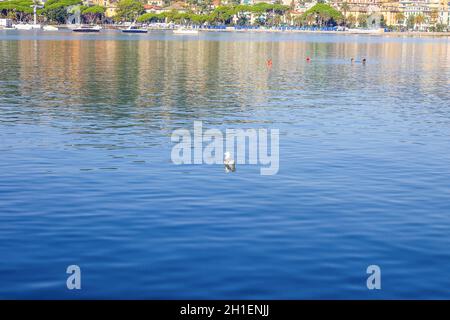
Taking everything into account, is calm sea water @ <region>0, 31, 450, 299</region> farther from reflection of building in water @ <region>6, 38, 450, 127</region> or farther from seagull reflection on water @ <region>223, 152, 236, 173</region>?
reflection of building in water @ <region>6, 38, 450, 127</region>

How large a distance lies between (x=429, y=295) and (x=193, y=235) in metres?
7.77

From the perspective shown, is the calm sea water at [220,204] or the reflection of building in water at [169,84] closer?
the calm sea water at [220,204]

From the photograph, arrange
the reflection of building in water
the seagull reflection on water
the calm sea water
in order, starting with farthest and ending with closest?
the reflection of building in water, the seagull reflection on water, the calm sea water

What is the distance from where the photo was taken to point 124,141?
41906mm

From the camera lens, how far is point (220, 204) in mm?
28984

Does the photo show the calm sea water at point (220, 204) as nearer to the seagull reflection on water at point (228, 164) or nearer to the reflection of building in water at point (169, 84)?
the seagull reflection on water at point (228, 164)

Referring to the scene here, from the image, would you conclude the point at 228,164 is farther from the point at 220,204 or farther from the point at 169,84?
the point at 169,84

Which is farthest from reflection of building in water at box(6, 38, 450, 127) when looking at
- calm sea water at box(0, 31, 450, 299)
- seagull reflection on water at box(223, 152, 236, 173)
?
seagull reflection on water at box(223, 152, 236, 173)

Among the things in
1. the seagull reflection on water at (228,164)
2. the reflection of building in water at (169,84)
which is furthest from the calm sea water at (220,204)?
the reflection of building in water at (169,84)

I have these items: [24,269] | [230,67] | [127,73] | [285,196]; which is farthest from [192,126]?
[230,67]

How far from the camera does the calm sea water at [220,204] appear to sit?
21484 mm

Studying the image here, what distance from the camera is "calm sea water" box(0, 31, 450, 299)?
21.5 meters

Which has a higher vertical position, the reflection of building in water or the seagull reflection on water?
the reflection of building in water

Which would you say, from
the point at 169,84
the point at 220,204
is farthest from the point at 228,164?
the point at 169,84
